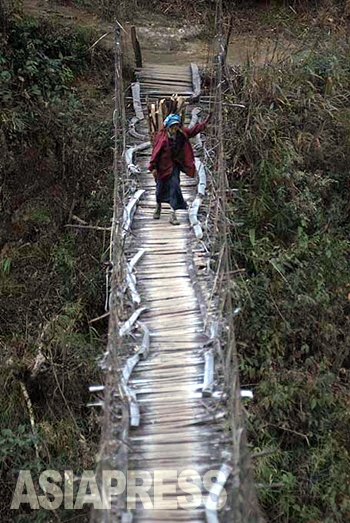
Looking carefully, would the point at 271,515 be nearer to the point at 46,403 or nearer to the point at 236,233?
the point at 46,403

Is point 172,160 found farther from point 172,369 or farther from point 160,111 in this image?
point 172,369

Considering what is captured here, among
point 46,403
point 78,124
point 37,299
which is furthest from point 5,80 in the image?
point 46,403

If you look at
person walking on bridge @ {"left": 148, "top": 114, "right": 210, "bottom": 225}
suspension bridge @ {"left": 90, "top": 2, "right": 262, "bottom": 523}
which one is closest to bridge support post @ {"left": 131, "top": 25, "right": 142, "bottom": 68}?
suspension bridge @ {"left": 90, "top": 2, "right": 262, "bottom": 523}

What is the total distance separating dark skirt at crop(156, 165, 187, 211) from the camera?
4.04m

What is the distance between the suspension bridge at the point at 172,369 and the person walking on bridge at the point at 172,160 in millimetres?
207

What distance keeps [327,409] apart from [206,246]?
130 centimetres

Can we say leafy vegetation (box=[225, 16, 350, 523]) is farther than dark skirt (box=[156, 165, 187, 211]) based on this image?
No

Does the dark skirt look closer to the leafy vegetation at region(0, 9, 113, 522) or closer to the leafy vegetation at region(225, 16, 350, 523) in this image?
the leafy vegetation at region(225, 16, 350, 523)

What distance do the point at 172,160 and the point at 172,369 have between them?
1.45m

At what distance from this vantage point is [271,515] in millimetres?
3779

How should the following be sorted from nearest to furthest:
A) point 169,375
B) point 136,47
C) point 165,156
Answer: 1. point 169,375
2. point 165,156
3. point 136,47

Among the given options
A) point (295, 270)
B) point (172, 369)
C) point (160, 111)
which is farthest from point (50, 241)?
point (172, 369)

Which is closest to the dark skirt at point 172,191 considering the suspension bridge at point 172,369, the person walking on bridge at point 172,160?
the person walking on bridge at point 172,160

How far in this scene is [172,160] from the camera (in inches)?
158
